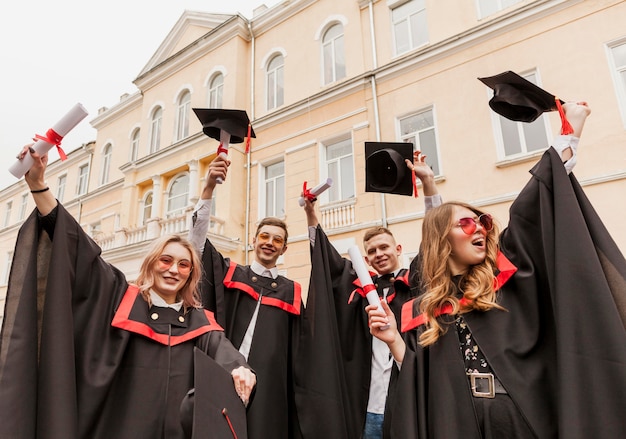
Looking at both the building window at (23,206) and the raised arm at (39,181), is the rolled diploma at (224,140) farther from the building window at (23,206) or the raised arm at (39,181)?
the building window at (23,206)

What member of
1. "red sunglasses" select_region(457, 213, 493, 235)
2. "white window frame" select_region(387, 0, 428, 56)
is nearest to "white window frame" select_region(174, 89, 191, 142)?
"white window frame" select_region(387, 0, 428, 56)

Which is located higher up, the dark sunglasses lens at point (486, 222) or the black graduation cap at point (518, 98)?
the black graduation cap at point (518, 98)

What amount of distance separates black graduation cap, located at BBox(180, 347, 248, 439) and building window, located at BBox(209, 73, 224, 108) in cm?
1330

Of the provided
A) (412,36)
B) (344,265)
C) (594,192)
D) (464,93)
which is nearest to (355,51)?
(412,36)

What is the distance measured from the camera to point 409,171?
3.28m

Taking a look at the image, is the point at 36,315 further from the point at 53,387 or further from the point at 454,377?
the point at 454,377

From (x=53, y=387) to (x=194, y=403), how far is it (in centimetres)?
74

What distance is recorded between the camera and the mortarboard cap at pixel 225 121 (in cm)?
348

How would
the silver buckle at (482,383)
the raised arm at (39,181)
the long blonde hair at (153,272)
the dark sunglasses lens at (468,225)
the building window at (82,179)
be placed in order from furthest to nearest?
the building window at (82,179), the long blonde hair at (153,272), the dark sunglasses lens at (468,225), the raised arm at (39,181), the silver buckle at (482,383)

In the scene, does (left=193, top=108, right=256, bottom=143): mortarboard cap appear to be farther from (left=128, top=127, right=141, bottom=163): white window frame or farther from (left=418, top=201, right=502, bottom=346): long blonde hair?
(left=128, top=127, right=141, bottom=163): white window frame

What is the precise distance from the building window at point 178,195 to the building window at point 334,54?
21.3 feet

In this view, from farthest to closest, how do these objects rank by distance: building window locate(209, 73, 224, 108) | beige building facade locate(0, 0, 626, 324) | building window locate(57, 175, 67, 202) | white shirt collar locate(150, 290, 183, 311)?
building window locate(57, 175, 67, 202) → building window locate(209, 73, 224, 108) → beige building facade locate(0, 0, 626, 324) → white shirt collar locate(150, 290, 183, 311)

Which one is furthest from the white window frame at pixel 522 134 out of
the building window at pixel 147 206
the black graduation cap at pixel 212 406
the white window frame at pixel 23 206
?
the white window frame at pixel 23 206

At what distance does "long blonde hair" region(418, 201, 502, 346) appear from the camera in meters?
1.94
